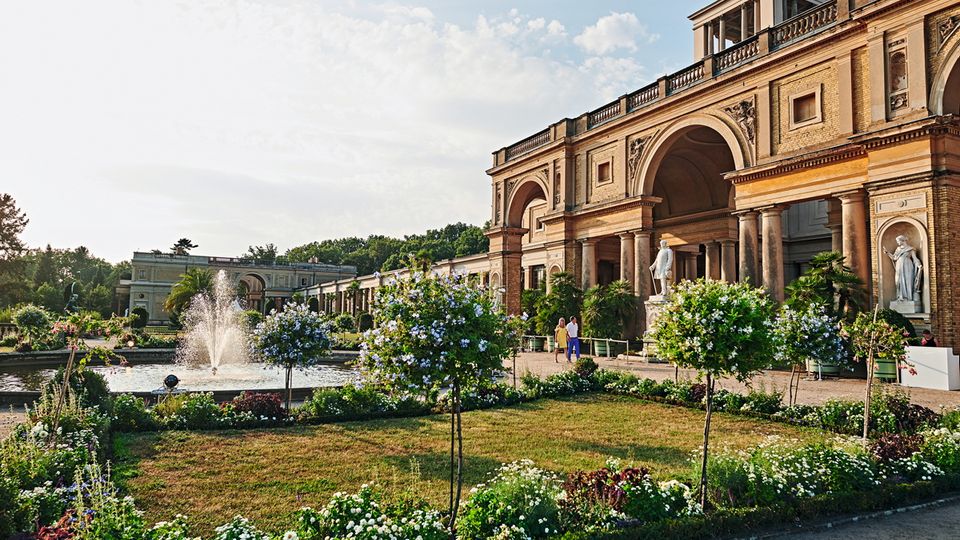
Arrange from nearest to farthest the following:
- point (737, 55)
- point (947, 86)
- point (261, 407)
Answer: point (261, 407), point (947, 86), point (737, 55)

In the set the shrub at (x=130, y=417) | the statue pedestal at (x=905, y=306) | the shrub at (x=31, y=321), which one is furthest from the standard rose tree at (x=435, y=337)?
the shrub at (x=31, y=321)

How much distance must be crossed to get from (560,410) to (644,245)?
45.4 ft

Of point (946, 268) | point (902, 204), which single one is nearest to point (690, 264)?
point (902, 204)

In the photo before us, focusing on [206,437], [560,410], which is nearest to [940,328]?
[560,410]

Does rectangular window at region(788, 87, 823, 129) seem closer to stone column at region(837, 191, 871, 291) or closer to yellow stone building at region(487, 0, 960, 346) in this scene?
yellow stone building at region(487, 0, 960, 346)

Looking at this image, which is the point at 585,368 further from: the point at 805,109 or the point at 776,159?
the point at 805,109

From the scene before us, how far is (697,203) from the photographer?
2806 centimetres

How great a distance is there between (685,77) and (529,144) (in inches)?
419

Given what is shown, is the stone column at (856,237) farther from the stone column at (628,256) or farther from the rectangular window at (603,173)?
the rectangular window at (603,173)

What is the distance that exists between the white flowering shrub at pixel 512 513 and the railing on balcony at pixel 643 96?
21515mm

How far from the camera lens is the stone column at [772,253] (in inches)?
712

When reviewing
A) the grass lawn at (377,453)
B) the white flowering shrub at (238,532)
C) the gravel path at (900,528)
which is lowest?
the gravel path at (900,528)

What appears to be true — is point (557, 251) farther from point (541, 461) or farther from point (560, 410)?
point (541, 461)

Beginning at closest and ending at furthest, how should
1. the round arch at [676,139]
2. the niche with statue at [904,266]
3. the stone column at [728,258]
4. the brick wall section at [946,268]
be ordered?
the brick wall section at [946,268]
the niche with statue at [904,266]
the round arch at [676,139]
the stone column at [728,258]
